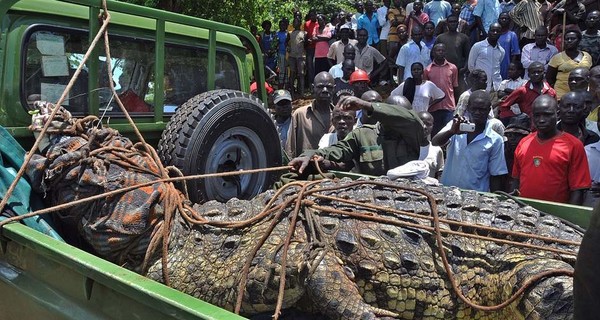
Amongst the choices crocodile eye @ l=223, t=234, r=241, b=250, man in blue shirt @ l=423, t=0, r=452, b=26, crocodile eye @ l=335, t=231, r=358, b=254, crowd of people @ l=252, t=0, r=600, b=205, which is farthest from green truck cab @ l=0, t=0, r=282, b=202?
man in blue shirt @ l=423, t=0, r=452, b=26

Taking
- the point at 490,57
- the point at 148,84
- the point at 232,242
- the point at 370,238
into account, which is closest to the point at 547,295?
the point at 370,238

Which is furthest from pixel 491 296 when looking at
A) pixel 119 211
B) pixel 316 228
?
pixel 119 211

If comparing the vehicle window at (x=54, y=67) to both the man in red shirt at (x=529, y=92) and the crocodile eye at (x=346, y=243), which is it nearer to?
the crocodile eye at (x=346, y=243)

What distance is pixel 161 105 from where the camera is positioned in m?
3.93

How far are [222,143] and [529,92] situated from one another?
4401 mm

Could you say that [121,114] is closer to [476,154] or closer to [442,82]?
[476,154]

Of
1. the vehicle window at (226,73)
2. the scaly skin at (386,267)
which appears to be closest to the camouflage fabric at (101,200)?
the scaly skin at (386,267)

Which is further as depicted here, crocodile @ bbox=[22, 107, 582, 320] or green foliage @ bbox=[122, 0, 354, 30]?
green foliage @ bbox=[122, 0, 354, 30]

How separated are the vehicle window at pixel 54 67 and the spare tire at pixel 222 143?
57cm

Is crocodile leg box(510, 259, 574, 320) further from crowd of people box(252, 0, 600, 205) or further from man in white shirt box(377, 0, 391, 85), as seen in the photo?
man in white shirt box(377, 0, 391, 85)

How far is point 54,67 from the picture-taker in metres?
3.39

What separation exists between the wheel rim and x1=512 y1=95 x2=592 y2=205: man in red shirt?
5.86 feet

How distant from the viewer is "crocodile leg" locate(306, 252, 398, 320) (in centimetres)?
254

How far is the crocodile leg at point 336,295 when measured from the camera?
2.54 metres
